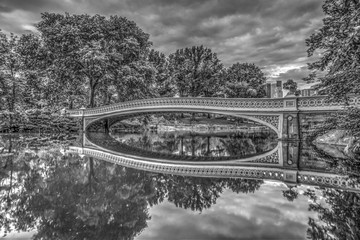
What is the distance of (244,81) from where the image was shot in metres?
36.9

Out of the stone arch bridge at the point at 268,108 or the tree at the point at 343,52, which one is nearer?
the tree at the point at 343,52

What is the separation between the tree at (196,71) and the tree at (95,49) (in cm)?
1057

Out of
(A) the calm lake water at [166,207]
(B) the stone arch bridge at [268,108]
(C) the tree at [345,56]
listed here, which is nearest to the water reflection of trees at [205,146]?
(B) the stone arch bridge at [268,108]

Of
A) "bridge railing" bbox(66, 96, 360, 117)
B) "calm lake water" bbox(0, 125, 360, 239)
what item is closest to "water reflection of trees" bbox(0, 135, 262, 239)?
"calm lake water" bbox(0, 125, 360, 239)

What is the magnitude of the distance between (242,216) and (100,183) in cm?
229

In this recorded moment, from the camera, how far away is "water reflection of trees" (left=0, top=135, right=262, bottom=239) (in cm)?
209

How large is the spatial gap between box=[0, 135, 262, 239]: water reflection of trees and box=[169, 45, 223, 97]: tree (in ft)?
96.6

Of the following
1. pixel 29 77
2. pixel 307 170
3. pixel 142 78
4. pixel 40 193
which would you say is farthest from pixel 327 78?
pixel 29 77

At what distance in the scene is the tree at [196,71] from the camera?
109ft

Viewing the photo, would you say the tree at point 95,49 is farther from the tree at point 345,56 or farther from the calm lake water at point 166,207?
the calm lake water at point 166,207

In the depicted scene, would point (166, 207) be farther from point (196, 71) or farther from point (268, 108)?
point (196, 71)

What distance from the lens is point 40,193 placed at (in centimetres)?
304

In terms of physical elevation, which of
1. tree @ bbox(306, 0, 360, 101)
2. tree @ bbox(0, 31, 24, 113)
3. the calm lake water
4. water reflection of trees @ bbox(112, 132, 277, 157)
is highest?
tree @ bbox(0, 31, 24, 113)

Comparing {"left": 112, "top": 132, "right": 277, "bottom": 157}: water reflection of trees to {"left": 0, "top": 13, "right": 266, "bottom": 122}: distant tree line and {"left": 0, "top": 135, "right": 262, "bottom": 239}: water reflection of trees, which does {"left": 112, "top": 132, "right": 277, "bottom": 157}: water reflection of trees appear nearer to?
{"left": 0, "top": 135, "right": 262, "bottom": 239}: water reflection of trees
